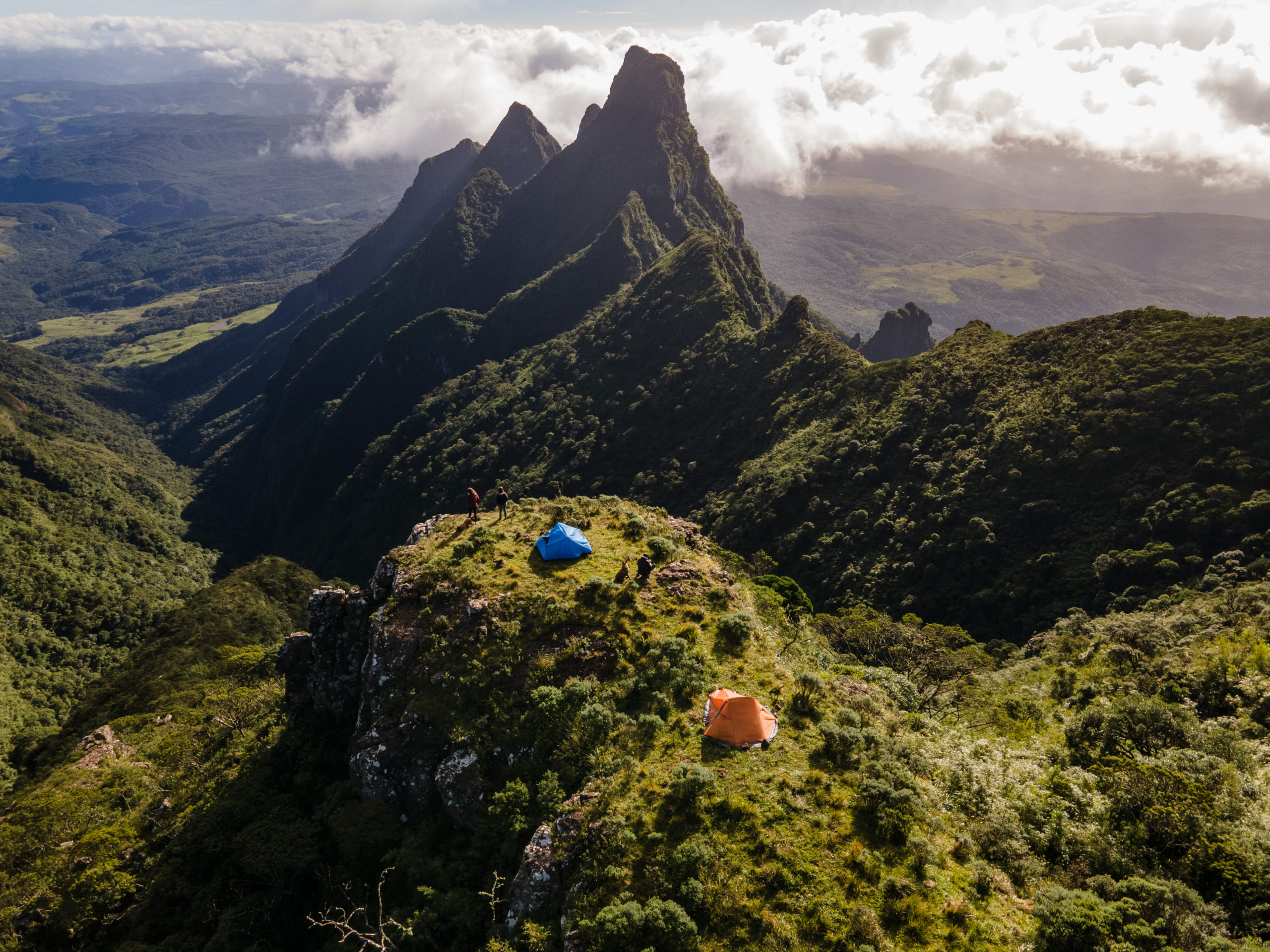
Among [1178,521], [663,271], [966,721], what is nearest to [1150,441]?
[1178,521]

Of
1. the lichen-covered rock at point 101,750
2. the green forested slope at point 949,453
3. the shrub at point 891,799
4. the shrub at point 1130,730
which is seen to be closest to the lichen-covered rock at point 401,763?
the shrub at point 891,799

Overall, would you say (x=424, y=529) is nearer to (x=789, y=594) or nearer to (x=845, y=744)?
(x=845, y=744)

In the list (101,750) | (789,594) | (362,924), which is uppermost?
(362,924)

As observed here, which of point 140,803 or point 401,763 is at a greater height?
point 401,763

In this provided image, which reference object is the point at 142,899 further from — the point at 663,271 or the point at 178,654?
the point at 663,271

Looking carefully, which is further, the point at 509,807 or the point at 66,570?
the point at 66,570

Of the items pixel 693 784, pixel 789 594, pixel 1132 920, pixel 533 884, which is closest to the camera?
pixel 1132 920

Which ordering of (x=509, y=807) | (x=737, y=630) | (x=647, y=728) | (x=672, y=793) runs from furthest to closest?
(x=737, y=630), (x=647, y=728), (x=509, y=807), (x=672, y=793)

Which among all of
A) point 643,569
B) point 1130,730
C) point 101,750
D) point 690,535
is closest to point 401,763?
point 643,569
